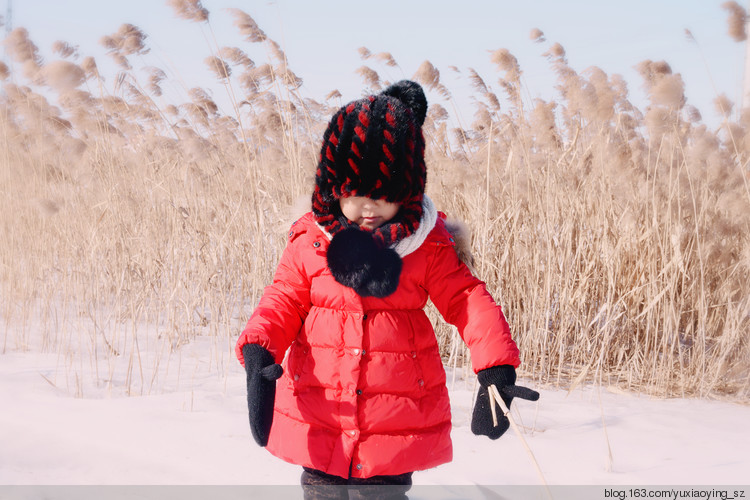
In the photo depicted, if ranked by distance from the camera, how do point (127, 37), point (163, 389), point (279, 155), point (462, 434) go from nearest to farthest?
point (462, 434), point (163, 389), point (279, 155), point (127, 37)

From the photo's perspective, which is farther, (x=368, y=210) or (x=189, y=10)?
(x=189, y=10)

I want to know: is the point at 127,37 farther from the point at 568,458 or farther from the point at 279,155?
the point at 568,458

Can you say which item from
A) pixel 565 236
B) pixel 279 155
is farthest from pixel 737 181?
pixel 279 155

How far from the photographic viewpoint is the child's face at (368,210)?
1.41 m

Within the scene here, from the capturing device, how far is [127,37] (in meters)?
3.52

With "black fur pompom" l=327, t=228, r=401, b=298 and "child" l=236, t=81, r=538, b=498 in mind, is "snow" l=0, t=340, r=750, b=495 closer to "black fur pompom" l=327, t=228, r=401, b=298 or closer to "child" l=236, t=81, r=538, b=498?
"child" l=236, t=81, r=538, b=498

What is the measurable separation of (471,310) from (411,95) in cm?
54

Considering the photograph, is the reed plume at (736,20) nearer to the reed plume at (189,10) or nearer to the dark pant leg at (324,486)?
the reed plume at (189,10)

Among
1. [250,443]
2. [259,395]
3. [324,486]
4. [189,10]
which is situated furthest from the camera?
[189,10]

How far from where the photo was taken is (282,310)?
54.6 inches

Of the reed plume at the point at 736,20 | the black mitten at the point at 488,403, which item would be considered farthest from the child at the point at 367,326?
the reed plume at the point at 736,20

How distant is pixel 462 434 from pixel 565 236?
123cm

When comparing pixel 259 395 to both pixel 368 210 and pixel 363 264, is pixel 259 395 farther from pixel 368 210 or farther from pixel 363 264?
pixel 368 210

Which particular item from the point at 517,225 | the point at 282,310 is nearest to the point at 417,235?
the point at 282,310
